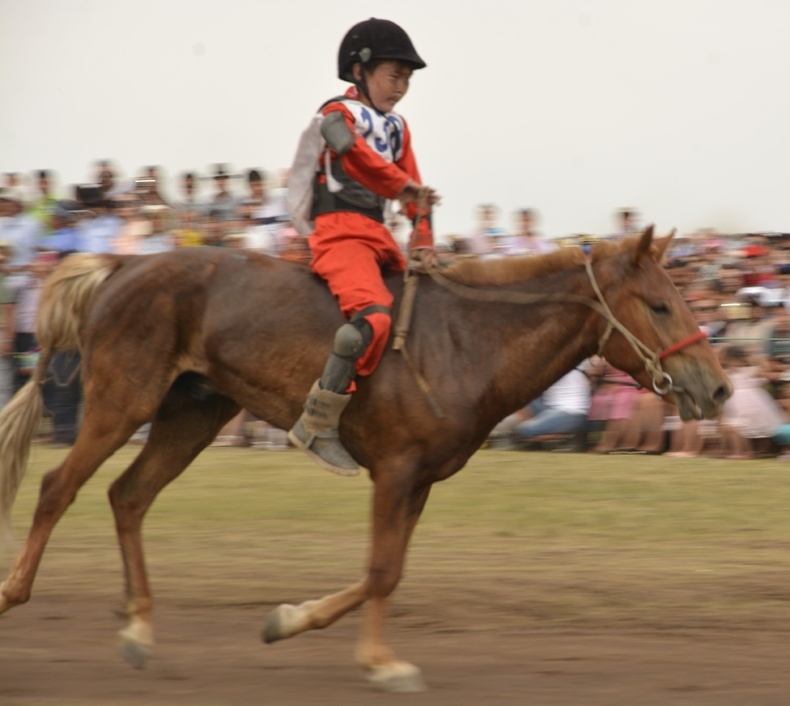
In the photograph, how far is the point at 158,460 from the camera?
21.4 ft

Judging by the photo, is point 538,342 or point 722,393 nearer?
point 722,393

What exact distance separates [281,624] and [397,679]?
57 centimetres

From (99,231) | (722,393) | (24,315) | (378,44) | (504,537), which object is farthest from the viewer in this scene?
(99,231)

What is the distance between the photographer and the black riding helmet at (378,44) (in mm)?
6039

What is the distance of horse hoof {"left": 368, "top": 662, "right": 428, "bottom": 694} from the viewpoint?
5555 millimetres

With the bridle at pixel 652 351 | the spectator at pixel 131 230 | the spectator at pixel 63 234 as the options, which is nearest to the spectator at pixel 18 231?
the spectator at pixel 63 234

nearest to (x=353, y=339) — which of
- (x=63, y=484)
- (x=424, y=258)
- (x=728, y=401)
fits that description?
(x=424, y=258)

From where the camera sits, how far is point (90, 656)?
612cm

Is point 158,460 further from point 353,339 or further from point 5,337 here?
point 5,337

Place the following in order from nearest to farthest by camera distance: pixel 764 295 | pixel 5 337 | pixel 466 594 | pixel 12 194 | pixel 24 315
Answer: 1. pixel 466 594
2. pixel 764 295
3. pixel 24 315
4. pixel 5 337
5. pixel 12 194

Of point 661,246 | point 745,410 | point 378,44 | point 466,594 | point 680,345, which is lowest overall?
point 745,410

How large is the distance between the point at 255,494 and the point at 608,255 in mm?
5393

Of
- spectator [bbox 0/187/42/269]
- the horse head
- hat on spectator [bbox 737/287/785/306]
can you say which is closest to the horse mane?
the horse head

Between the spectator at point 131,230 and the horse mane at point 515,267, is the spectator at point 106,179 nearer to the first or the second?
the spectator at point 131,230
